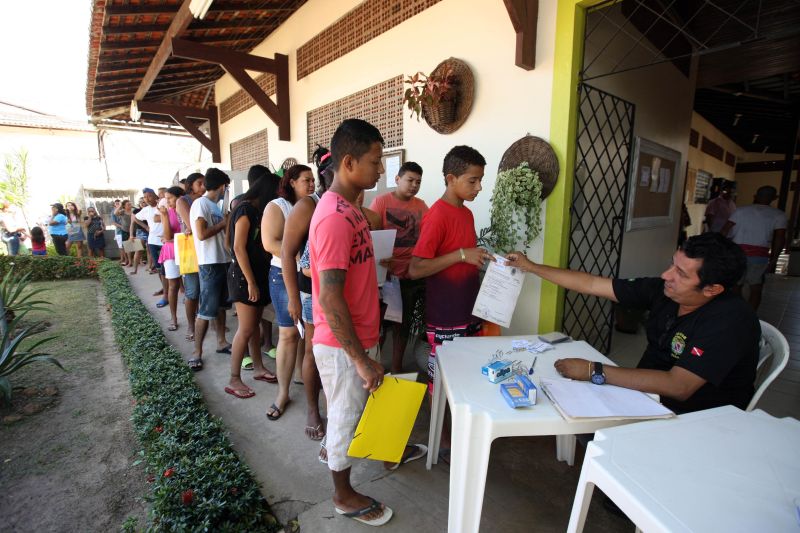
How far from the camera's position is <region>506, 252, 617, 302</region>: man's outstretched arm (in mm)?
1966

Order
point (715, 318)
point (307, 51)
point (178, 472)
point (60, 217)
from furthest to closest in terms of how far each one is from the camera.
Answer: point (60, 217) → point (307, 51) → point (178, 472) → point (715, 318)

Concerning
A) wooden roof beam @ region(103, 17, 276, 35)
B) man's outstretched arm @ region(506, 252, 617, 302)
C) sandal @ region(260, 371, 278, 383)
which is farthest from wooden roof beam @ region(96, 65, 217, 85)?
man's outstretched arm @ region(506, 252, 617, 302)

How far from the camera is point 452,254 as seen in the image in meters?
1.98

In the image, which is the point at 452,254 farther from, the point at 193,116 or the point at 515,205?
the point at 193,116

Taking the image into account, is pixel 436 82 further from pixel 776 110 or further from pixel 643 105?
pixel 776 110

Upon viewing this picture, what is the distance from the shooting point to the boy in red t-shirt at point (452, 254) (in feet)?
6.52

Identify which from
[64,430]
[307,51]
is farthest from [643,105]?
[64,430]

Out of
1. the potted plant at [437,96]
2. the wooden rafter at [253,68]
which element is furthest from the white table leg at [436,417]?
the wooden rafter at [253,68]

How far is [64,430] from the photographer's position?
8.27 feet

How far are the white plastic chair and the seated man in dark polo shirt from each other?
0.05 metres

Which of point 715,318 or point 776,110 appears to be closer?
point 715,318

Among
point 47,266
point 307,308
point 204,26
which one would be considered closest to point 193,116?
point 204,26

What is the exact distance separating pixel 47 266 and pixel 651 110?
1113 centimetres

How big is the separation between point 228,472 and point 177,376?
1323 mm
